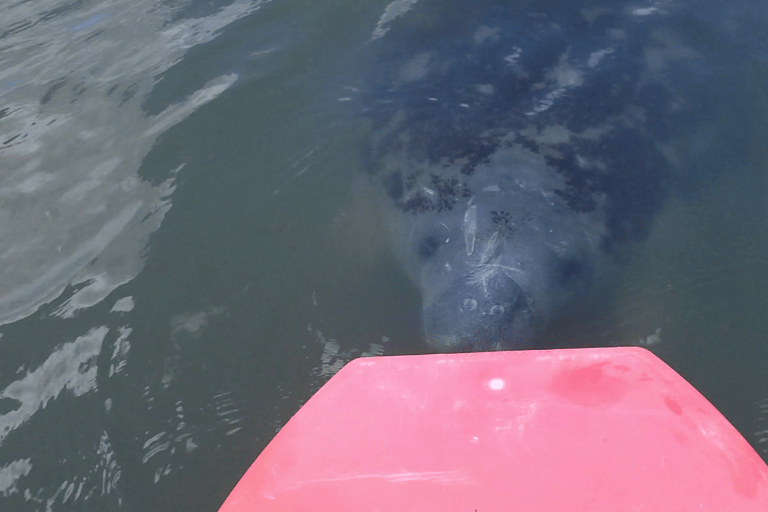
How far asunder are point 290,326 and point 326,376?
1.10 feet

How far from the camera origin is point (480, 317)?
8.98 feet

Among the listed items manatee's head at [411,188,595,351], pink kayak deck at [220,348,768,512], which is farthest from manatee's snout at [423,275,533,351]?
pink kayak deck at [220,348,768,512]

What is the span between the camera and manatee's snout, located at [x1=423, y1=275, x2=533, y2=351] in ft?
8.91

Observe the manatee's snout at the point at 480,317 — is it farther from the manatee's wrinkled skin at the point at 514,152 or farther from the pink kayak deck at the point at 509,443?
the pink kayak deck at the point at 509,443

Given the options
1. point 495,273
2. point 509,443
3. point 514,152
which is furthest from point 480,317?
point 514,152

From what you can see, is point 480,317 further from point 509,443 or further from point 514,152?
point 514,152

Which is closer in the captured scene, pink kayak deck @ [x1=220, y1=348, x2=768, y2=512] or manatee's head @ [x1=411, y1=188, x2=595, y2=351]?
pink kayak deck @ [x1=220, y1=348, x2=768, y2=512]

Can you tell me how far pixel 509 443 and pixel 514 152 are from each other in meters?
1.70

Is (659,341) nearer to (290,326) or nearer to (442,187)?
(442,187)

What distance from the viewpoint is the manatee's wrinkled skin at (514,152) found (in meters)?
2.87

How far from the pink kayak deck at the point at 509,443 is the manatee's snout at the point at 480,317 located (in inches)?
8.0

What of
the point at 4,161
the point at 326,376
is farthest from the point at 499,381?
the point at 4,161

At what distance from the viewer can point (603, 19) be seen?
4.27 metres

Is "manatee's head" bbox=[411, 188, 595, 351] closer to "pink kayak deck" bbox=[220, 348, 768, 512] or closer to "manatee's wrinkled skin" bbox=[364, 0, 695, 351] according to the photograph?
"manatee's wrinkled skin" bbox=[364, 0, 695, 351]
